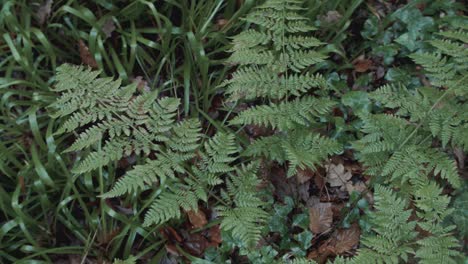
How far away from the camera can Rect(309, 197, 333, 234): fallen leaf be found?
3068mm

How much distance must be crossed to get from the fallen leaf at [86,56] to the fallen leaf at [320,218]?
6.55 ft

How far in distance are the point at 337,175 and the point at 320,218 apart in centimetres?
34

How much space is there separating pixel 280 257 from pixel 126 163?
1.30 metres

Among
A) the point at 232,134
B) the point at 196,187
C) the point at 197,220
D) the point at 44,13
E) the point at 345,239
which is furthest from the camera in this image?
the point at 44,13

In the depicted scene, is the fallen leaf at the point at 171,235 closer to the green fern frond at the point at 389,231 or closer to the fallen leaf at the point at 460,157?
the green fern frond at the point at 389,231

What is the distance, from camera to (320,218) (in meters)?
3.11

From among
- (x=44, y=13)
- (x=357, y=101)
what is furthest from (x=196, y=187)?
(x=44, y=13)

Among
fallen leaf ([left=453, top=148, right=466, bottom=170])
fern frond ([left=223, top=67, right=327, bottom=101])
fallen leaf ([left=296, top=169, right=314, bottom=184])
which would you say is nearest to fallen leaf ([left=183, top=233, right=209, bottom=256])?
fallen leaf ([left=296, top=169, right=314, bottom=184])

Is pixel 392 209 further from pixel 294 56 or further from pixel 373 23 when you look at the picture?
pixel 373 23

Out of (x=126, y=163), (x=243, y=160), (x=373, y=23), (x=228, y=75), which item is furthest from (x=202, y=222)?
(x=373, y=23)

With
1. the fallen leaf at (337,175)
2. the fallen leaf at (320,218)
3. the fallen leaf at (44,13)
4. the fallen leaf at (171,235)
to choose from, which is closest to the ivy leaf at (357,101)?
the fallen leaf at (337,175)

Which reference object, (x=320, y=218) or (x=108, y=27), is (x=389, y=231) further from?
(x=108, y=27)

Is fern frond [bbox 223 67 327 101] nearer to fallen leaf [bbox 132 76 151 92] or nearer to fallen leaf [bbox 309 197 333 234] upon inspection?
fallen leaf [bbox 309 197 333 234]

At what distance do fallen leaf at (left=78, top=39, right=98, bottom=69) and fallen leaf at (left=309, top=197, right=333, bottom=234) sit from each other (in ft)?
6.55
